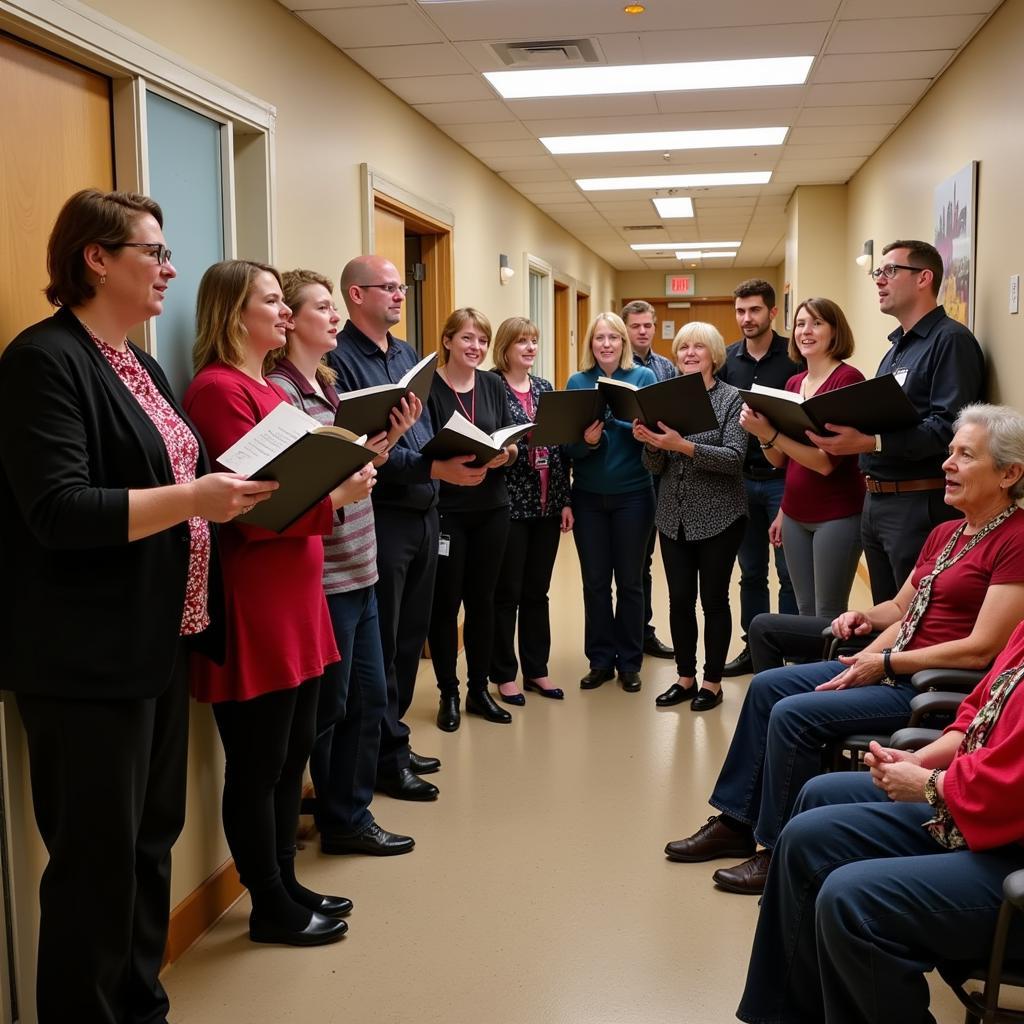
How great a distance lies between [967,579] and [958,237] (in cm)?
256

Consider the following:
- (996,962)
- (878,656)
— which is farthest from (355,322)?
(996,962)

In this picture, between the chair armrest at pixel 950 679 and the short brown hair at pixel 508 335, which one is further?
the short brown hair at pixel 508 335

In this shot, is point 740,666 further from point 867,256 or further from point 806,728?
point 867,256

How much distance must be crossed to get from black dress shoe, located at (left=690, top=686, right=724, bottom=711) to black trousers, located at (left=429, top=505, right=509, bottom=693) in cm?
86

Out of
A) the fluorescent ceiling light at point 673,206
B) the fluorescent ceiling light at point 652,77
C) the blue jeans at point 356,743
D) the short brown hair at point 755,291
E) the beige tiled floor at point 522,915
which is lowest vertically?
the beige tiled floor at point 522,915

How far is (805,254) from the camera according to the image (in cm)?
845

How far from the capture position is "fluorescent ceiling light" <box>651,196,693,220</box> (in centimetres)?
891

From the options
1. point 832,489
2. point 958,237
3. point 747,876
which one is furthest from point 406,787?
point 958,237

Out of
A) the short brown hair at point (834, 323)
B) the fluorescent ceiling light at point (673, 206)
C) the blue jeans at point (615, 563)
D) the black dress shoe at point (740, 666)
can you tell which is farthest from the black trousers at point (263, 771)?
the fluorescent ceiling light at point (673, 206)

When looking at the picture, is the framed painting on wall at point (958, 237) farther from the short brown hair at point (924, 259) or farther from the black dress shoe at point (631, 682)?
the black dress shoe at point (631, 682)

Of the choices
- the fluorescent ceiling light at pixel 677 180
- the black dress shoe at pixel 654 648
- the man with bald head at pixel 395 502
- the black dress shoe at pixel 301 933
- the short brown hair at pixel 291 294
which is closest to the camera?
the black dress shoe at pixel 301 933

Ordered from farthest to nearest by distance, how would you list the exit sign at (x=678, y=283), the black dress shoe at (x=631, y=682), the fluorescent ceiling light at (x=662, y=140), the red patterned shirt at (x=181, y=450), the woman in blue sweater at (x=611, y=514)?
1. the exit sign at (x=678, y=283)
2. the fluorescent ceiling light at (x=662, y=140)
3. the black dress shoe at (x=631, y=682)
4. the woman in blue sweater at (x=611, y=514)
5. the red patterned shirt at (x=181, y=450)

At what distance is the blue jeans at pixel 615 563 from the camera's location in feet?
14.6

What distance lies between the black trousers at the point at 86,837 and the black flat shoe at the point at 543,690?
2.64 meters
